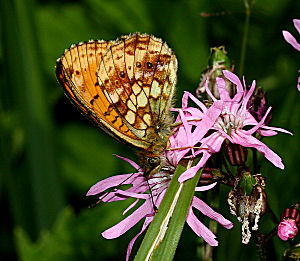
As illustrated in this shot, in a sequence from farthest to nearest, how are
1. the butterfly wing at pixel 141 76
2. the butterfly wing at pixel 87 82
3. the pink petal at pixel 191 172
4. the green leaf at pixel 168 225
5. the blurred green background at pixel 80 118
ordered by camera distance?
the blurred green background at pixel 80 118 → the butterfly wing at pixel 141 76 → the butterfly wing at pixel 87 82 → the pink petal at pixel 191 172 → the green leaf at pixel 168 225

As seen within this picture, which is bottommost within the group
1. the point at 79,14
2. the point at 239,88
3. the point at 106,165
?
the point at 106,165

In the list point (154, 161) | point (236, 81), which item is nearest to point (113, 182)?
point (154, 161)

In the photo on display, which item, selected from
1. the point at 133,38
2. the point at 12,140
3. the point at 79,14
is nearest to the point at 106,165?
the point at 12,140

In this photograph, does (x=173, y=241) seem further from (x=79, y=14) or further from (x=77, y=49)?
(x=79, y=14)

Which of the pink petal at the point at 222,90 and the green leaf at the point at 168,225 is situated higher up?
the pink petal at the point at 222,90

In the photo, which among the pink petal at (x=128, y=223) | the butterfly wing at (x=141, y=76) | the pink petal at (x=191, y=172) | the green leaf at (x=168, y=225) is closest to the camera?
the green leaf at (x=168, y=225)

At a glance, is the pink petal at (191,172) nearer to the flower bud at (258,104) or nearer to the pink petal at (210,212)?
the pink petal at (210,212)

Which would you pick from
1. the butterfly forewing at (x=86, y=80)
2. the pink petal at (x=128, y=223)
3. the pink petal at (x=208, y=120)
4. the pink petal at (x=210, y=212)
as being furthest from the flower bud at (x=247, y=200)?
the butterfly forewing at (x=86, y=80)
